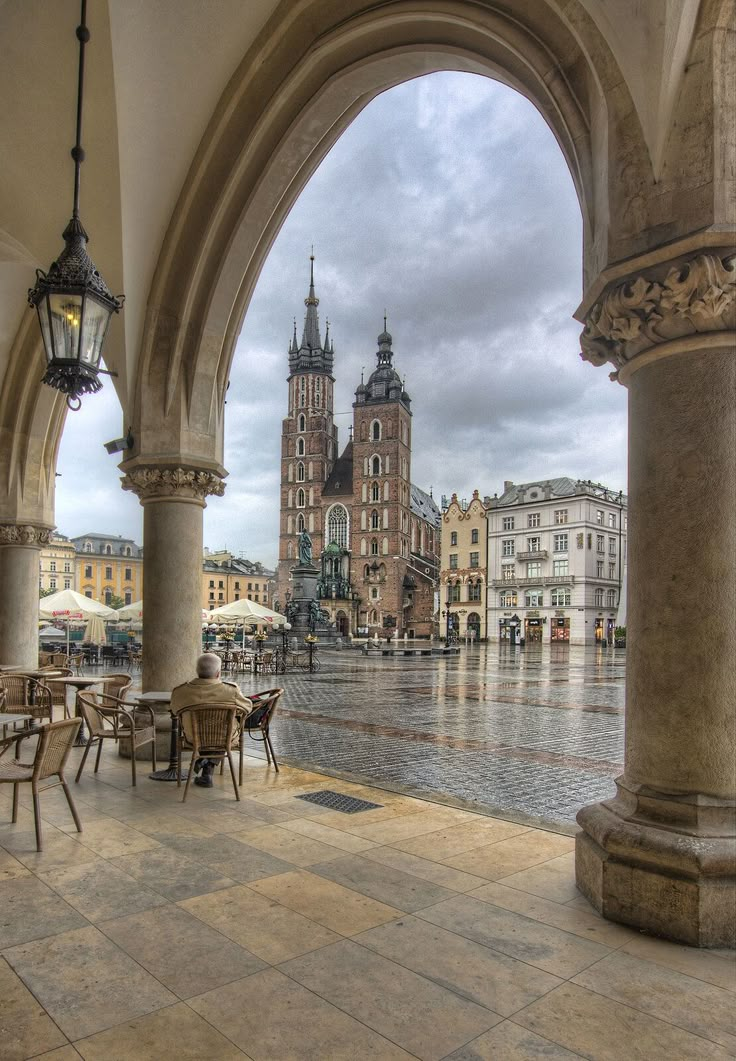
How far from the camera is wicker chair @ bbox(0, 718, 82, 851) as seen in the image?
15.4ft

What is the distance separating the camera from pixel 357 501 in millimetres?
82625

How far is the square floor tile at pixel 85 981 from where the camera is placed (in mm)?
2654

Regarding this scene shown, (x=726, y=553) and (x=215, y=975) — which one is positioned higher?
(x=726, y=553)

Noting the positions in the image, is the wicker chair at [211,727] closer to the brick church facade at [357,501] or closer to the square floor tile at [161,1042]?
the square floor tile at [161,1042]

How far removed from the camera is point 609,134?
3842 mm

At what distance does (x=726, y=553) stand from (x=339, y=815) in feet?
11.5

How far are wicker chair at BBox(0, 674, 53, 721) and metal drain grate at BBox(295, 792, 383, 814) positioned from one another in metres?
3.86

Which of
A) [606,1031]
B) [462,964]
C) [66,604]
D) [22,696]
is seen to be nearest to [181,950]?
[462,964]

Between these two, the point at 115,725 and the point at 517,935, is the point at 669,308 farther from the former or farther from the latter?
the point at 115,725

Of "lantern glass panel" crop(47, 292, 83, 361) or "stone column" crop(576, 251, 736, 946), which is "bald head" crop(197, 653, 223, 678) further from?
"stone column" crop(576, 251, 736, 946)

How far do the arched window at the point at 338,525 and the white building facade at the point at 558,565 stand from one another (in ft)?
76.7

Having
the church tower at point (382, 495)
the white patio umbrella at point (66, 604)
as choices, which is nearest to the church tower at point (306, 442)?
the church tower at point (382, 495)

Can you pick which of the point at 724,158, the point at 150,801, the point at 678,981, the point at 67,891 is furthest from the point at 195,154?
the point at 678,981

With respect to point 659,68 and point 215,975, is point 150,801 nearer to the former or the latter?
point 215,975
